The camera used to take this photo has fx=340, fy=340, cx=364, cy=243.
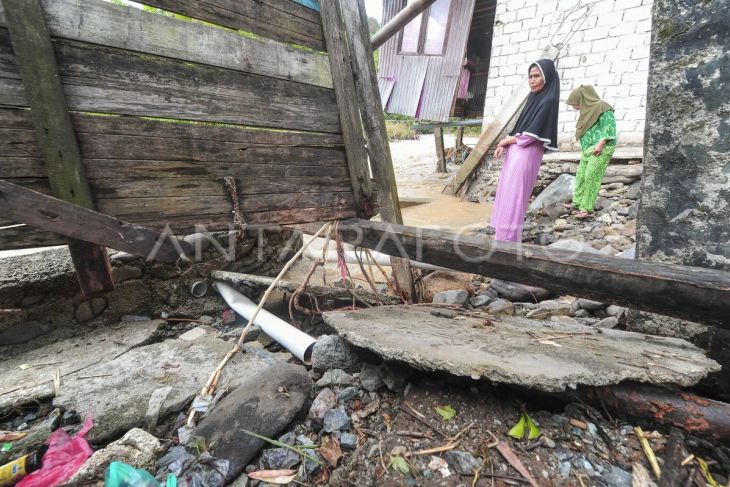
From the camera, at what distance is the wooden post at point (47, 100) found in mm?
1354

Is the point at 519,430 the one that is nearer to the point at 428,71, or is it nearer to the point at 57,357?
the point at 57,357

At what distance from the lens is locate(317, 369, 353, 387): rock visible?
69.6 inches

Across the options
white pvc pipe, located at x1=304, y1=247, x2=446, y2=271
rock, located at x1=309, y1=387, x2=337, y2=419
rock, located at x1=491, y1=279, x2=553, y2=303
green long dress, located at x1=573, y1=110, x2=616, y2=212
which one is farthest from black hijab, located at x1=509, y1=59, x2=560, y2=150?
rock, located at x1=309, y1=387, x2=337, y2=419

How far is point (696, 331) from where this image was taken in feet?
5.75

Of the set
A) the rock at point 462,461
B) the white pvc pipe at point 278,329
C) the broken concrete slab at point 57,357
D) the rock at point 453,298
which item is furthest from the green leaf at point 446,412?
the broken concrete slab at point 57,357

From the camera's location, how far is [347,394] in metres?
1.69

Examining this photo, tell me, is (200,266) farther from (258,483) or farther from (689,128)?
(689,128)

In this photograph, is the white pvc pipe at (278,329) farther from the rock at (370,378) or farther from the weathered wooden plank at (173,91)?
the weathered wooden plank at (173,91)

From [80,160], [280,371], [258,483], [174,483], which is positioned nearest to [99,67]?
[80,160]

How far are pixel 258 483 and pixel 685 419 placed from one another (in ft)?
5.51

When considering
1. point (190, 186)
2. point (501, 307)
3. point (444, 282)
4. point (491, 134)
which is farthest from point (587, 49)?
point (190, 186)

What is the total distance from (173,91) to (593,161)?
18.9ft

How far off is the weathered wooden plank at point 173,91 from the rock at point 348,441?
1771 mm

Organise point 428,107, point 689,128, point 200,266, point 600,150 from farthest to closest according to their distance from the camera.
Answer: point 428,107 < point 600,150 < point 200,266 < point 689,128
